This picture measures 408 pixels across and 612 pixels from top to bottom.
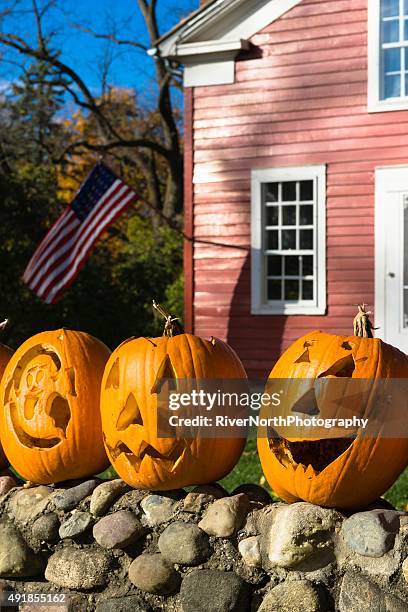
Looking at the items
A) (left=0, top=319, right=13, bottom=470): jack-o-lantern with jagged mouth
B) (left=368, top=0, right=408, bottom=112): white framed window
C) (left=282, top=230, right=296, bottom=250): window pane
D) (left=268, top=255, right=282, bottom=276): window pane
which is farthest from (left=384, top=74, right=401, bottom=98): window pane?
(left=0, top=319, right=13, bottom=470): jack-o-lantern with jagged mouth

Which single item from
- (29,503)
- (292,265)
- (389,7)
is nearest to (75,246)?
(292,265)

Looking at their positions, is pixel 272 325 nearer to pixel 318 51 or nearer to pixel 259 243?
pixel 259 243

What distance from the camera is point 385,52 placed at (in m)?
10.0

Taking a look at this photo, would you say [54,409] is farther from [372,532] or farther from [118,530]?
[372,532]

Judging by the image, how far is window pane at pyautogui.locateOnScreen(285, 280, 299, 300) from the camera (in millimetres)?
10570

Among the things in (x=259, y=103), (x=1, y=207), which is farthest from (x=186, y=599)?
(x=1, y=207)

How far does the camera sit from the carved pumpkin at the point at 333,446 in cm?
274

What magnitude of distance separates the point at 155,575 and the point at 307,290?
25.7 feet

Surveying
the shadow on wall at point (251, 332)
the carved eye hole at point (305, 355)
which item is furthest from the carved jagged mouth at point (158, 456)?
the shadow on wall at point (251, 332)

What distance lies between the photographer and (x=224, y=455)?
3.06m

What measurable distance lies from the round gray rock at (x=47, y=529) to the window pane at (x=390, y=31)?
8.31 meters

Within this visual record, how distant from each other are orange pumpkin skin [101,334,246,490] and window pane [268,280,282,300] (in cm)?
763

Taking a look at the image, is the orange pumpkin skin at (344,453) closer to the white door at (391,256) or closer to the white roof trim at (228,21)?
the white door at (391,256)

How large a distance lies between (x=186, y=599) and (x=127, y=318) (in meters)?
12.1
